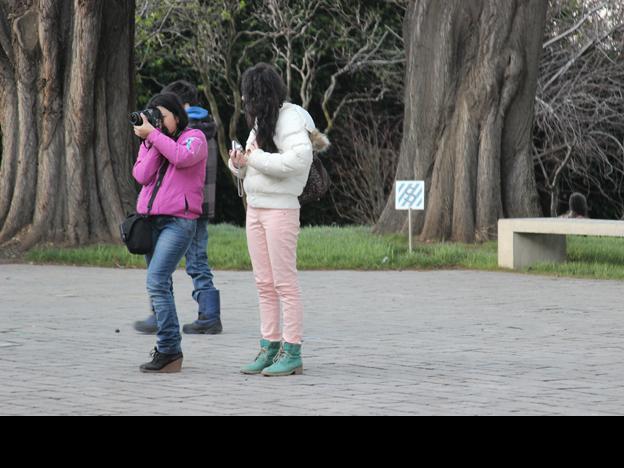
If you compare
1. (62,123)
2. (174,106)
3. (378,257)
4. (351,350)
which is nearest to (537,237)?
(378,257)

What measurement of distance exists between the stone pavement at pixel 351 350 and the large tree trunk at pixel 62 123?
3.21 m

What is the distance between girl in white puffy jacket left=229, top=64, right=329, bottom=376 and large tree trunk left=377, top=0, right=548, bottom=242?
35.3ft

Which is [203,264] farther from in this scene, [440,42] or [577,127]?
[577,127]

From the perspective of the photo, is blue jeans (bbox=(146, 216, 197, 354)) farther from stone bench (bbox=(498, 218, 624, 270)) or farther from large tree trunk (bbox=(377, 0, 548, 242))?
large tree trunk (bbox=(377, 0, 548, 242))

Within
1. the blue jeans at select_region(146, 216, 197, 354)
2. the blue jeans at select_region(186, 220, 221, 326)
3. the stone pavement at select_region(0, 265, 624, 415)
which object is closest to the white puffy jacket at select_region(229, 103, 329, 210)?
the blue jeans at select_region(146, 216, 197, 354)

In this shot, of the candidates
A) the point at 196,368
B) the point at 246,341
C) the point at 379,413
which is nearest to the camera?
the point at 379,413

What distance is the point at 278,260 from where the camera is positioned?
28.7ft

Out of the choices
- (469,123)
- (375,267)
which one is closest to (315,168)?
(375,267)

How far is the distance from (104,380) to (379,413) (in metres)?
2.01

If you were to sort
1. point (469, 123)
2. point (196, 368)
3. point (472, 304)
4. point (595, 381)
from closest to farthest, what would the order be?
point (595, 381)
point (196, 368)
point (472, 304)
point (469, 123)

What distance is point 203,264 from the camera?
11.2m

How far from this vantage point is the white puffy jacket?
8.65 m

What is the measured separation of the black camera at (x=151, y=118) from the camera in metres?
8.96

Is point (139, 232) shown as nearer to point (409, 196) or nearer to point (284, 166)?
point (284, 166)
